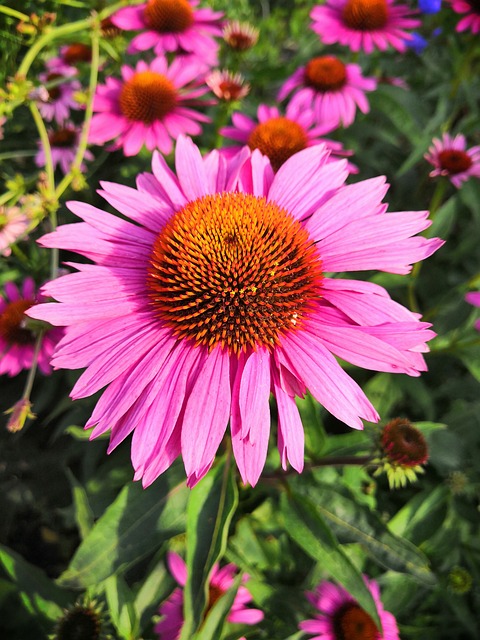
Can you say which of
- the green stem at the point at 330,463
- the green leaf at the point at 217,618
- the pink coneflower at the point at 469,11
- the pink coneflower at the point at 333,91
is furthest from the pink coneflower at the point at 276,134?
the green leaf at the point at 217,618

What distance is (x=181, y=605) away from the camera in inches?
48.1

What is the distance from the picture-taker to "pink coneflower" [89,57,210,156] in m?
1.51

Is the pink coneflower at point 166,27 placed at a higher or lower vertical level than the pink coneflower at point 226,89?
higher

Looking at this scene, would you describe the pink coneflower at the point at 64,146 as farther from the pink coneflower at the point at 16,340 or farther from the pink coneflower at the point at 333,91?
the pink coneflower at the point at 333,91

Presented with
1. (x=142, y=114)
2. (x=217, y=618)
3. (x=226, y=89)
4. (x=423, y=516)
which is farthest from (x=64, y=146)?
(x=423, y=516)

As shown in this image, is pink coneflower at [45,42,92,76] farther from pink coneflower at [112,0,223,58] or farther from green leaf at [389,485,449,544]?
green leaf at [389,485,449,544]

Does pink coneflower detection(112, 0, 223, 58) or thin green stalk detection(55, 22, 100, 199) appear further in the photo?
pink coneflower detection(112, 0, 223, 58)

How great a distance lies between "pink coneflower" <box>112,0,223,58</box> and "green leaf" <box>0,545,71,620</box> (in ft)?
5.54

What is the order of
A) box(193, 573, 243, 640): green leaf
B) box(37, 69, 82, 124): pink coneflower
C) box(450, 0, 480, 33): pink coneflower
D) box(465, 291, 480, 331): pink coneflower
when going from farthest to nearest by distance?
box(37, 69, 82, 124): pink coneflower < box(450, 0, 480, 33): pink coneflower < box(465, 291, 480, 331): pink coneflower < box(193, 573, 243, 640): green leaf

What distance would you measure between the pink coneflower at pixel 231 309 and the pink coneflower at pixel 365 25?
1.14 meters

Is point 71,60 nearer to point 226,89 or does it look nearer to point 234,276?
point 226,89

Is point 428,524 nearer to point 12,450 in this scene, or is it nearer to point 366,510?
point 366,510

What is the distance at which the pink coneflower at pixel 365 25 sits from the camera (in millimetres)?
1812

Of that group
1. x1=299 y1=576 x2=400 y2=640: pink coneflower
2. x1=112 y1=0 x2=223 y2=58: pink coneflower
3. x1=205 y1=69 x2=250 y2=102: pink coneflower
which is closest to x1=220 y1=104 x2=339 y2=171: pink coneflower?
x1=205 y1=69 x2=250 y2=102: pink coneflower
